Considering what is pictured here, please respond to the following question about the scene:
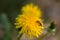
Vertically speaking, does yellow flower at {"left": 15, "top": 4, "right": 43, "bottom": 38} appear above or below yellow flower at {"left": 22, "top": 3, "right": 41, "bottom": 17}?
below

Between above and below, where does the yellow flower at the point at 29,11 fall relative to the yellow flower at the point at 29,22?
above

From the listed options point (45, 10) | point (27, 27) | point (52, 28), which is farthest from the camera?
point (45, 10)

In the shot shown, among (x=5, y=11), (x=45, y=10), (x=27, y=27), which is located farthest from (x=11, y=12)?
(x=27, y=27)

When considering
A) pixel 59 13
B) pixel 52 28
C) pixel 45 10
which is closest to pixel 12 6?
pixel 45 10

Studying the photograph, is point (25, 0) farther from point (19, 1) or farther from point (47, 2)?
point (47, 2)

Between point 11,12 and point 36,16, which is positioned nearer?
point 36,16

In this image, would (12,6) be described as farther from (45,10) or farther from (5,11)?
(45,10)

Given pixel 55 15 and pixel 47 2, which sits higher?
pixel 47 2

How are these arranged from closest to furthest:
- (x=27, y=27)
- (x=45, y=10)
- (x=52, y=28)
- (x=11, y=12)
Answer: (x=27, y=27) → (x=52, y=28) → (x=11, y=12) → (x=45, y=10)

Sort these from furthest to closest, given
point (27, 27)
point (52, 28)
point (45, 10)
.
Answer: point (45, 10) → point (52, 28) → point (27, 27)
